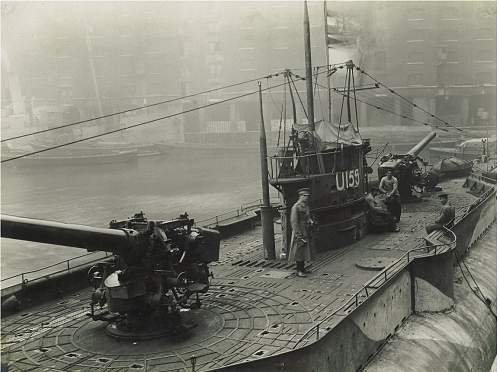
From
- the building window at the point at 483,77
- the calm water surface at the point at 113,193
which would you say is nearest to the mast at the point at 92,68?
the calm water surface at the point at 113,193

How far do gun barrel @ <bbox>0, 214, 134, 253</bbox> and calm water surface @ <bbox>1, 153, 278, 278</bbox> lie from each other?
1658 cm

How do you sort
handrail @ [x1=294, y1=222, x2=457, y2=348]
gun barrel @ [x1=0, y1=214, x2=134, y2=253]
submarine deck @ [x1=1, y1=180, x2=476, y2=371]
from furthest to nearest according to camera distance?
handrail @ [x1=294, y1=222, x2=457, y2=348] < submarine deck @ [x1=1, y1=180, x2=476, y2=371] < gun barrel @ [x1=0, y1=214, x2=134, y2=253]

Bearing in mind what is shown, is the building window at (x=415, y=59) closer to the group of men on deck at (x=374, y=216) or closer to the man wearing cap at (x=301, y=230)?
the group of men on deck at (x=374, y=216)

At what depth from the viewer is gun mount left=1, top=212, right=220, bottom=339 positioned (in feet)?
28.8

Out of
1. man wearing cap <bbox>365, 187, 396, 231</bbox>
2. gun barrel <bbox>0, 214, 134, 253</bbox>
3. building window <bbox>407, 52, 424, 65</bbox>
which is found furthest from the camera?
building window <bbox>407, 52, 424, 65</bbox>

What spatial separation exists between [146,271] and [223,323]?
1.83 metres

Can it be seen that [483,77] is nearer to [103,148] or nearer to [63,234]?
[103,148]

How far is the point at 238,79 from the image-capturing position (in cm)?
6638

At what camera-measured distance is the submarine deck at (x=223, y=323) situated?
28.5 ft

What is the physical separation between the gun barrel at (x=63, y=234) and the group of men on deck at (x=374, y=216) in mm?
4934

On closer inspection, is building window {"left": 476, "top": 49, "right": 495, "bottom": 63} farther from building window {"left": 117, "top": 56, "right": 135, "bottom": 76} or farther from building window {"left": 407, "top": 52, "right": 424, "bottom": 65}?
building window {"left": 117, "top": 56, "right": 135, "bottom": 76}

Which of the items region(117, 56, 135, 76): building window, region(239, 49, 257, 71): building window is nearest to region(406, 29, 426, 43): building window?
region(239, 49, 257, 71): building window

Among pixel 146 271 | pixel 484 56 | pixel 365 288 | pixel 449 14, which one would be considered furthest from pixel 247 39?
pixel 146 271

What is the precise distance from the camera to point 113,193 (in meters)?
42.4
